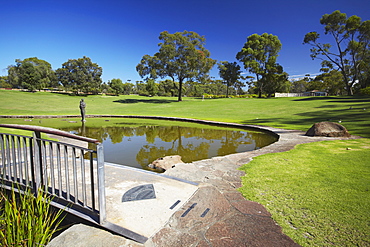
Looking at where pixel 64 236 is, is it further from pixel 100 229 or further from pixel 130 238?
pixel 130 238

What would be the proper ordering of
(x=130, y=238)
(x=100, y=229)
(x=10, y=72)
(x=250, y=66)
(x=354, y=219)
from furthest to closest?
(x=10, y=72)
(x=250, y=66)
(x=354, y=219)
(x=100, y=229)
(x=130, y=238)

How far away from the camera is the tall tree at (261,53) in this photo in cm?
3744

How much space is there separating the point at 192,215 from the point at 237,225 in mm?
494

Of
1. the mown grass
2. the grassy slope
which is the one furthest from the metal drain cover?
the grassy slope

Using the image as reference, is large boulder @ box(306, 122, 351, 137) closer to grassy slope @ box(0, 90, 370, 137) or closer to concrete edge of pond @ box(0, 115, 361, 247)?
grassy slope @ box(0, 90, 370, 137)

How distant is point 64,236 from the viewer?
1.88m

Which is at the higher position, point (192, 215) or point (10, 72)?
point (10, 72)

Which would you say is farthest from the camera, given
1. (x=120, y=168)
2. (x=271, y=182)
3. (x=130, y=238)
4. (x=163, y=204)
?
(x=120, y=168)

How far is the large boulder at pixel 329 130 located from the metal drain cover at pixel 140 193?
7299 millimetres

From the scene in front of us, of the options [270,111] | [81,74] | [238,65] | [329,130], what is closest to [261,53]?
[238,65]

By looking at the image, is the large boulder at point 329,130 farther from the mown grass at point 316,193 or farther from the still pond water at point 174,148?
the mown grass at point 316,193

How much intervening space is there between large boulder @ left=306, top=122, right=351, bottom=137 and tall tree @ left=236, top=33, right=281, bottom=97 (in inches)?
1255

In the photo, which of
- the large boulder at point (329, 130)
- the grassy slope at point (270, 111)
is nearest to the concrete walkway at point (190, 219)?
the large boulder at point (329, 130)

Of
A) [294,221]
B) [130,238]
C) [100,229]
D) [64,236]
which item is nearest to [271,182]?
[294,221]
